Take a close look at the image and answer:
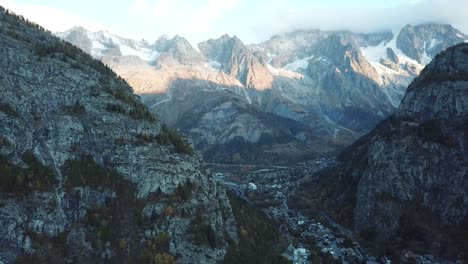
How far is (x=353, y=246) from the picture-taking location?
597ft

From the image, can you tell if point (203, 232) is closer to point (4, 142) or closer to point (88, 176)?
point (88, 176)

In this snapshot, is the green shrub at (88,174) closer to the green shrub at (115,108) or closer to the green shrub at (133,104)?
the green shrub at (115,108)

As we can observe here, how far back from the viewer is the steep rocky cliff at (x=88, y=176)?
4606 inches

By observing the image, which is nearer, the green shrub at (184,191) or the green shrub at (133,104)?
the green shrub at (184,191)

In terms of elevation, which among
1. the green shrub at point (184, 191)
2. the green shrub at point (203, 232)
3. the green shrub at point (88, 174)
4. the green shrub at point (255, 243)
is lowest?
the green shrub at point (255, 243)

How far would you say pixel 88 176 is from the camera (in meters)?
133

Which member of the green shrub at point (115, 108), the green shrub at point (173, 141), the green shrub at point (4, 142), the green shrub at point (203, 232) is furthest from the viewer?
the green shrub at point (173, 141)

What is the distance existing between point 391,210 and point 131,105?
114777mm

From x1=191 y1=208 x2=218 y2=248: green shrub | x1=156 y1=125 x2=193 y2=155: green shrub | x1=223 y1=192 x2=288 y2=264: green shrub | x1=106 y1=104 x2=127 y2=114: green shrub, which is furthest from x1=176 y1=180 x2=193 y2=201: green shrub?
x1=106 y1=104 x2=127 y2=114: green shrub

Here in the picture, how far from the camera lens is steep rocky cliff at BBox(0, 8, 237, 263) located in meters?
117

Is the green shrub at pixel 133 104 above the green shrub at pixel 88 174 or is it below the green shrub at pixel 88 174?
above

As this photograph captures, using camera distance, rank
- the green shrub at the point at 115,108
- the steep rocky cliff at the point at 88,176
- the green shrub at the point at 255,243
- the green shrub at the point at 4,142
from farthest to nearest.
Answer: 1. the green shrub at the point at 115,108
2. the green shrub at the point at 255,243
3. the green shrub at the point at 4,142
4. the steep rocky cliff at the point at 88,176

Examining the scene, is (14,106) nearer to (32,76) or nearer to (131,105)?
(32,76)

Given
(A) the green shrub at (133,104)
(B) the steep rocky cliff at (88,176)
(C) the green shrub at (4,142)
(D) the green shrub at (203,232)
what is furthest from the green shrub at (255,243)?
(C) the green shrub at (4,142)
